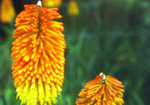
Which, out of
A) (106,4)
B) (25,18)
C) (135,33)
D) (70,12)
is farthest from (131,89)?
(25,18)

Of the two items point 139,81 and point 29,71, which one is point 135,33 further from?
point 29,71

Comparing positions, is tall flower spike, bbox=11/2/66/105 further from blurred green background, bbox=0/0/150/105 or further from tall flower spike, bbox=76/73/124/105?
blurred green background, bbox=0/0/150/105

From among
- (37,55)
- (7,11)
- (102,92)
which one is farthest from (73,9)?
(102,92)

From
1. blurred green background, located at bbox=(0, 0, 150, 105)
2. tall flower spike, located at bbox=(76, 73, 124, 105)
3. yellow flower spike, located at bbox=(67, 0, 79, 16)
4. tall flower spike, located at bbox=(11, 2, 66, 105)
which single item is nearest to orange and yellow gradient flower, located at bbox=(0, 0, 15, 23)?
blurred green background, located at bbox=(0, 0, 150, 105)

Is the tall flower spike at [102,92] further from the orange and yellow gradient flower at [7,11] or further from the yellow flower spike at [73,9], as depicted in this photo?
the yellow flower spike at [73,9]

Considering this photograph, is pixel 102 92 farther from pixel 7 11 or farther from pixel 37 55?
pixel 7 11

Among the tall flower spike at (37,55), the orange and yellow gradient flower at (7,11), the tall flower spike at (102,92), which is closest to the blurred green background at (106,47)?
the orange and yellow gradient flower at (7,11)
